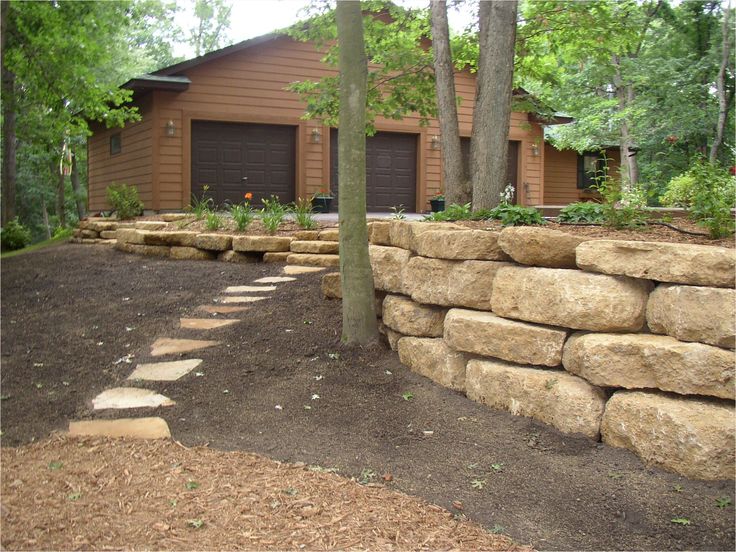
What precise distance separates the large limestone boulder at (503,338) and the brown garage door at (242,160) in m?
11.4

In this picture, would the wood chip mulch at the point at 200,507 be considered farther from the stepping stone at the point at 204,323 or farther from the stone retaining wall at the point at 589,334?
the stepping stone at the point at 204,323

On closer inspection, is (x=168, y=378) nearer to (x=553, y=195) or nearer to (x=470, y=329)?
(x=470, y=329)

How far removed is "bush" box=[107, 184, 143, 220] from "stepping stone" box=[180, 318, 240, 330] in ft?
27.6

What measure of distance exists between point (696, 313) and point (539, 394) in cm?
100

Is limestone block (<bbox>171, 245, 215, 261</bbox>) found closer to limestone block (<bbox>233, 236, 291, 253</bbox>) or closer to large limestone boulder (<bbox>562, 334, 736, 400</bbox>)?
limestone block (<bbox>233, 236, 291, 253</bbox>)

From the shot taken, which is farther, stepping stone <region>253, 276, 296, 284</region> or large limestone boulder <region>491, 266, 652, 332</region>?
stepping stone <region>253, 276, 296, 284</region>

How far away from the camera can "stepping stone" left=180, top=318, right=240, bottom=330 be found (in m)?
5.72

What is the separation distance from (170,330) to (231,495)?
3000 mm

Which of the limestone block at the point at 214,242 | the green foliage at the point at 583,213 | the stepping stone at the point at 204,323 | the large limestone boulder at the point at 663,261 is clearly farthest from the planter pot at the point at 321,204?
the large limestone boulder at the point at 663,261

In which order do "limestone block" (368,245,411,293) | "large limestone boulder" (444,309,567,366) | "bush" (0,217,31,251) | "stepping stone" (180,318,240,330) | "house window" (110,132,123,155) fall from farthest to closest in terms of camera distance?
1. "house window" (110,132,123,155)
2. "bush" (0,217,31,251)
3. "stepping stone" (180,318,240,330)
4. "limestone block" (368,245,411,293)
5. "large limestone boulder" (444,309,567,366)

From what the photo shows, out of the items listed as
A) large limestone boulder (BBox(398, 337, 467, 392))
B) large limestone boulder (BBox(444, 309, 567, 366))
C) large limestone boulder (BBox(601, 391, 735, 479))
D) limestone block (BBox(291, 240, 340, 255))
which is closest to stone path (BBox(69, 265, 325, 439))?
limestone block (BBox(291, 240, 340, 255))

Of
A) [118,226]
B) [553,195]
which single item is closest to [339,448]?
[118,226]

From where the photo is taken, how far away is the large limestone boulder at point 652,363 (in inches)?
124

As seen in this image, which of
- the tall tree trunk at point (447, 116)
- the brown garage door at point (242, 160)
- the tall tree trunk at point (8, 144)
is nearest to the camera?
the tall tree trunk at point (447, 116)
